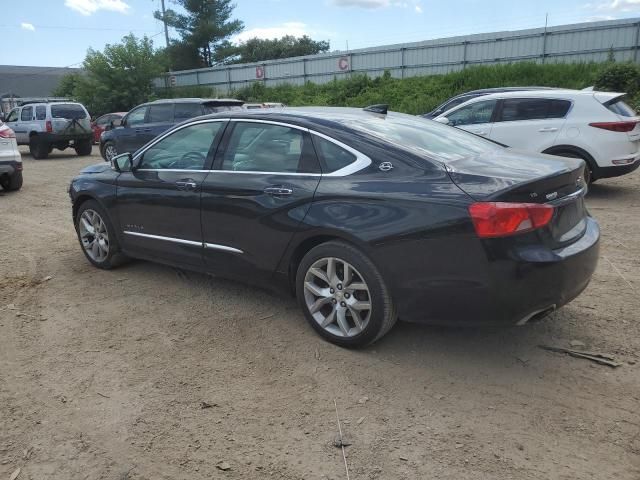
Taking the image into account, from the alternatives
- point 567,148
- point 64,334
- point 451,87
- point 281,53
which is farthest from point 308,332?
point 281,53

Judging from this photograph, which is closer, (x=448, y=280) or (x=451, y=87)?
(x=448, y=280)

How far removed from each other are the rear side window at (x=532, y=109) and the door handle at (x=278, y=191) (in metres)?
6.35

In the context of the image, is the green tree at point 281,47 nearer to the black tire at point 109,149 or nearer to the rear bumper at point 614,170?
the black tire at point 109,149

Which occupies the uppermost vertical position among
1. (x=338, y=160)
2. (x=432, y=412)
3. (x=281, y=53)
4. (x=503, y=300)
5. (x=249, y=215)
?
(x=281, y=53)

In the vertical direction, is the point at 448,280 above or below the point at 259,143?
below

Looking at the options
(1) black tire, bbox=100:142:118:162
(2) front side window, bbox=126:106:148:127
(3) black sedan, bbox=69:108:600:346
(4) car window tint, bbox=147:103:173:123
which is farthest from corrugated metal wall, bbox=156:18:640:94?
(3) black sedan, bbox=69:108:600:346

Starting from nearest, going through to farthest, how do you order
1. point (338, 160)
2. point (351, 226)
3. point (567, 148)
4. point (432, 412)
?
point (432, 412), point (351, 226), point (338, 160), point (567, 148)

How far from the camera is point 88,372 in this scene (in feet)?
11.6

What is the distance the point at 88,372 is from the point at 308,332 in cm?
150

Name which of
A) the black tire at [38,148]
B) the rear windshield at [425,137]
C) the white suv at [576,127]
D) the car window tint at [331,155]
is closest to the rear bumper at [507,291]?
the rear windshield at [425,137]

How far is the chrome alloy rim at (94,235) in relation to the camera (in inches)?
213

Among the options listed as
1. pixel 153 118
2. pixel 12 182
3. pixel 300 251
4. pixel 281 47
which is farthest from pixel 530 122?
pixel 281 47

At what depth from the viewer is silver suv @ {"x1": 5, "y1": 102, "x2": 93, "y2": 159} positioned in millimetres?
17656

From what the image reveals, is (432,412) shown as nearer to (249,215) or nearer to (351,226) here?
(351,226)
